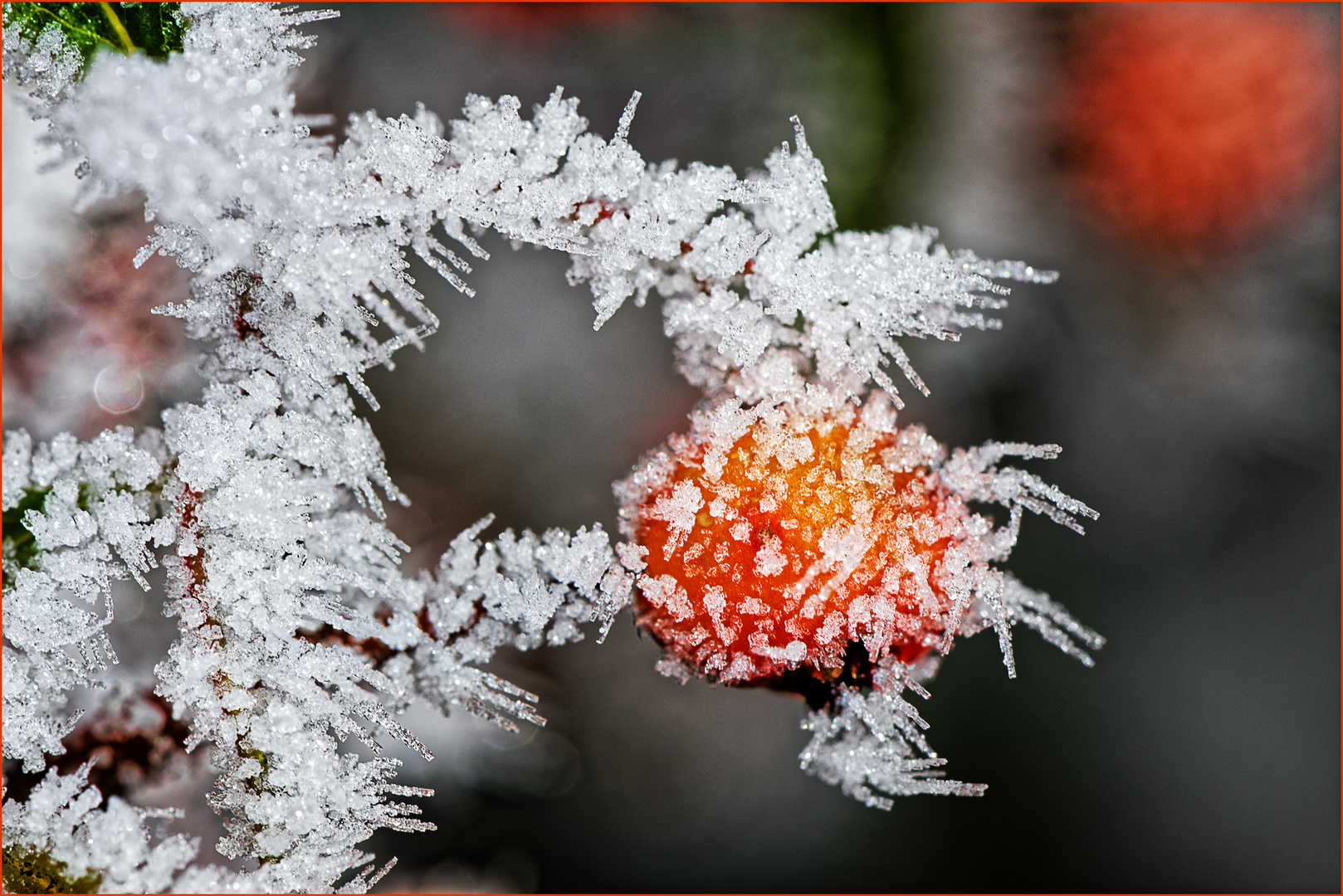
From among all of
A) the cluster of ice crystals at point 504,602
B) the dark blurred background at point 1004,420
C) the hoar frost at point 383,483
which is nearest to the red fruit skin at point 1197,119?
the dark blurred background at point 1004,420

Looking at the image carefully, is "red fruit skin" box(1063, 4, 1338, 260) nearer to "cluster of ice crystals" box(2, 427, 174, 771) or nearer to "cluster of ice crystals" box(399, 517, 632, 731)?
"cluster of ice crystals" box(399, 517, 632, 731)

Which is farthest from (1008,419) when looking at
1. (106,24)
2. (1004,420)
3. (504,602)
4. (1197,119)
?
(106,24)

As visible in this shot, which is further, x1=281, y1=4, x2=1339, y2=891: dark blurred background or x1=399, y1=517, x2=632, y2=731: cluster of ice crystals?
x1=281, y1=4, x2=1339, y2=891: dark blurred background

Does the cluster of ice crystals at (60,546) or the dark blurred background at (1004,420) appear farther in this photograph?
the dark blurred background at (1004,420)

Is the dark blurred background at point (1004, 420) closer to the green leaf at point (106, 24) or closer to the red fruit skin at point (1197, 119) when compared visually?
the red fruit skin at point (1197, 119)

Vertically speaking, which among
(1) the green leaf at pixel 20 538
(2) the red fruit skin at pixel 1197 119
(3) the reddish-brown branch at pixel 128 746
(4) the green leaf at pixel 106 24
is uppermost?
(2) the red fruit skin at pixel 1197 119

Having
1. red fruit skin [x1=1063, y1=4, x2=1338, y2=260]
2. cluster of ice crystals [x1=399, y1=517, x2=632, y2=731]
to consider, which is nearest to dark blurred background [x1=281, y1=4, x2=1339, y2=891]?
red fruit skin [x1=1063, y1=4, x2=1338, y2=260]

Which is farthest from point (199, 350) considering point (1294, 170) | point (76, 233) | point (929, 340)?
point (1294, 170)

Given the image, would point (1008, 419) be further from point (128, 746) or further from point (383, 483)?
point (128, 746)
